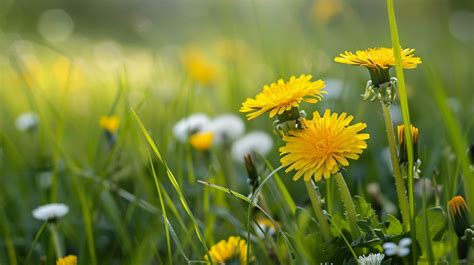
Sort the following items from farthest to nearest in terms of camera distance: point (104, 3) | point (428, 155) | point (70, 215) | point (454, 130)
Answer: point (104, 3)
point (428, 155)
point (70, 215)
point (454, 130)

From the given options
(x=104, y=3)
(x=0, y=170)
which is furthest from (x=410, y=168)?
(x=104, y=3)

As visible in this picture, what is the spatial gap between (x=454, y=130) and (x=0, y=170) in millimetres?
952

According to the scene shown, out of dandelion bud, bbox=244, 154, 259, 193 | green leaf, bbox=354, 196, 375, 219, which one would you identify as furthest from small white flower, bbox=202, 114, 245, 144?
green leaf, bbox=354, 196, 375, 219

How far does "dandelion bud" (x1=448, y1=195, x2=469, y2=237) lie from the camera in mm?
835

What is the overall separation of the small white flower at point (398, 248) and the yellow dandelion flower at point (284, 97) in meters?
0.20

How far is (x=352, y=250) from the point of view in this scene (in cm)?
83

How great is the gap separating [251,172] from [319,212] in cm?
13

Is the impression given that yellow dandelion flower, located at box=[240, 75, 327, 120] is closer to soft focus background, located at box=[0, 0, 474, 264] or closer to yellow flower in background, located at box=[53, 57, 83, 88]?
soft focus background, located at box=[0, 0, 474, 264]

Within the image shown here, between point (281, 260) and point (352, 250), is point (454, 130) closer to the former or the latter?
point (352, 250)

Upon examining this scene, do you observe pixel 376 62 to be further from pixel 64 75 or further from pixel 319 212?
pixel 64 75

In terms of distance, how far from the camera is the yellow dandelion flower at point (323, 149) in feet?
2.64

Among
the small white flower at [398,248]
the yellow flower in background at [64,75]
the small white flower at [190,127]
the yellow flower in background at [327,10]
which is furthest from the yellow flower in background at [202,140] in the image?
the yellow flower in background at [327,10]

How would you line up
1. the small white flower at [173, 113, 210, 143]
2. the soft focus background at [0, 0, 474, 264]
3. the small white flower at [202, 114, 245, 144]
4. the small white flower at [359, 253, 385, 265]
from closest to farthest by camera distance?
the small white flower at [359, 253, 385, 265] < the soft focus background at [0, 0, 474, 264] < the small white flower at [173, 113, 210, 143] < the small white flower at [202, 114, 245, 144]

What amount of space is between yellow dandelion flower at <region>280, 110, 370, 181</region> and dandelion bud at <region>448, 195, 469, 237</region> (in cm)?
14
